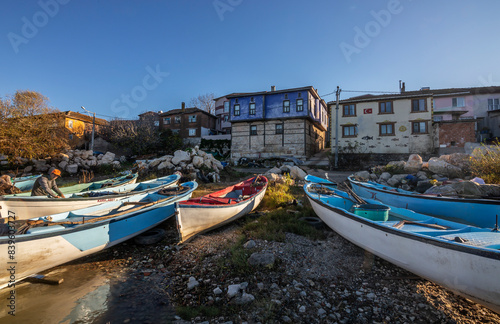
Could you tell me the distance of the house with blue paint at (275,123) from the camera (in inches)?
1075

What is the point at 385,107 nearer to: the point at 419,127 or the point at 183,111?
the point at 419,127

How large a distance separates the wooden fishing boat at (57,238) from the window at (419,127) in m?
26.5

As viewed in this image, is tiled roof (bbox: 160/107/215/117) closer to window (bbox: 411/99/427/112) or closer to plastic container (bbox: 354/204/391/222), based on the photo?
window (bbox: 411/99/427/112)

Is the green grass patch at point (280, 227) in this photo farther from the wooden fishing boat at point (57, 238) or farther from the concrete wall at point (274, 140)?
the concrete wall at point (274, 140)

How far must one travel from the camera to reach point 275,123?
28766mm

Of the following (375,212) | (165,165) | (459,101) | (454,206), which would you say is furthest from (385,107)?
(375,212)

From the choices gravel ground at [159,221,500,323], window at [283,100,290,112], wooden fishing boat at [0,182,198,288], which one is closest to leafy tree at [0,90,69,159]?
wooden fishing boat at [0,182,198,288]

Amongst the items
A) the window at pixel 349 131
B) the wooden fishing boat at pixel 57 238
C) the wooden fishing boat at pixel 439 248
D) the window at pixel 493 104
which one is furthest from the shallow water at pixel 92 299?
the window at pixel 493 104

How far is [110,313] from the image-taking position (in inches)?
138

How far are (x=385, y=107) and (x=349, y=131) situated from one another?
433 centimetres

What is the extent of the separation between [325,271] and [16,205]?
27.9ft

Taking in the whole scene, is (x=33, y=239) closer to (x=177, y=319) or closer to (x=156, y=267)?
(x=156, y=267)

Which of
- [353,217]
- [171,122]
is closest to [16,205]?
[353,217]

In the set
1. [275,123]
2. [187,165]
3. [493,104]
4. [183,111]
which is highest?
[183,111]
